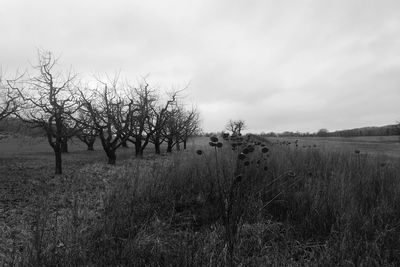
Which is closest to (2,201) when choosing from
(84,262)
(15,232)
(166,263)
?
(15,232)

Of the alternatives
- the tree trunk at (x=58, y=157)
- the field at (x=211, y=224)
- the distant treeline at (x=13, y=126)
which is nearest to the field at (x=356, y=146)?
the field at (x=211, y=224)

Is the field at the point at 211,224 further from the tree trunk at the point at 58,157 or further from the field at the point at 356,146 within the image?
the field at the point at 356,146

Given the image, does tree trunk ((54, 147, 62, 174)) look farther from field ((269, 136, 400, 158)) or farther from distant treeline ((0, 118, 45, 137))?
field ((269, 136, 400, 158))

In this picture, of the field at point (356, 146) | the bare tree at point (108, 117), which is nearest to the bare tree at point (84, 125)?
the bare tree at point (108, 117)

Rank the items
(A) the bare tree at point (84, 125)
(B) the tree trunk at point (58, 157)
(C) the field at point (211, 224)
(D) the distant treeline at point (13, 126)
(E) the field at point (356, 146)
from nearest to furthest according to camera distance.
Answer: (C) the field at point (211, 224)
(B) the tree trunk at point (58, 157)
(E) the field at point (356, 146)
(A) the bare tree at point (84, 125)
(D) the distant treeline at point (13, 126)

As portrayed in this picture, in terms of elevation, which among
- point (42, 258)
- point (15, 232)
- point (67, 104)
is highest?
point (67, 104)

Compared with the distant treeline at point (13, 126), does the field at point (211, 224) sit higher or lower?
lower

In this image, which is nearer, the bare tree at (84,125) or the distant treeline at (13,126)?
the bare tree at (84,125)

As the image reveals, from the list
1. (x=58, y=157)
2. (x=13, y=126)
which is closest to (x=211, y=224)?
(x=58, y=157)

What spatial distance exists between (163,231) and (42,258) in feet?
4.84

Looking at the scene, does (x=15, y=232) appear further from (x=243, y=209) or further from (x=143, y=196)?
(x=243, y=209)

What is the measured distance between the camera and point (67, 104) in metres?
13.1

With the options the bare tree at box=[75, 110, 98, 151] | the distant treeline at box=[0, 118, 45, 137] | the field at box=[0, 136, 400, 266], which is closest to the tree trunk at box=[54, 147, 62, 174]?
the bare tree at box=[75, 110, 98, 151]

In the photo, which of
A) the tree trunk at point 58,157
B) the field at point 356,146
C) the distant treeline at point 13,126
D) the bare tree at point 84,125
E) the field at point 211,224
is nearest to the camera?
the field at point 211,224
